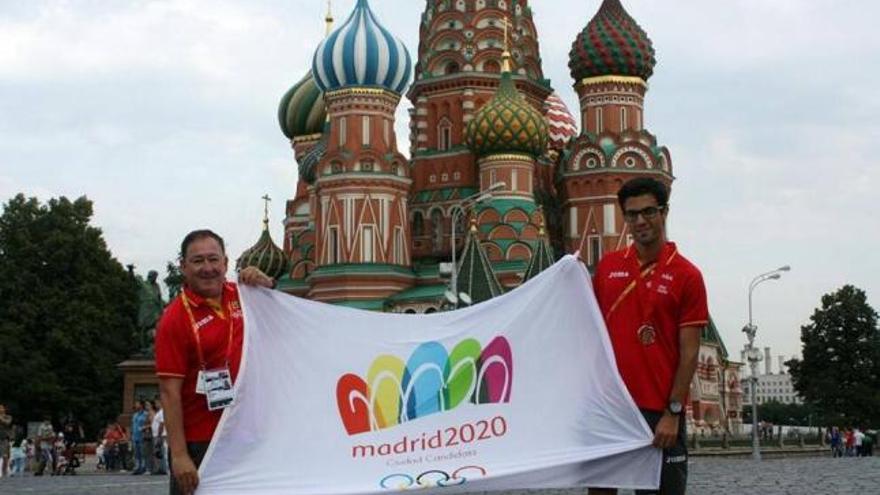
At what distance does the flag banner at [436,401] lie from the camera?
583 centimetres

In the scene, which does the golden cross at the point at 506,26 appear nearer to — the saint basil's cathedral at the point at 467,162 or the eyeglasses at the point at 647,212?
the saint basil's cathedral at the point at 467,162

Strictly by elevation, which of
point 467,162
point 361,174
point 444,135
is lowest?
point 361,174

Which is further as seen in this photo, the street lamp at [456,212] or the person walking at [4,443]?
the street lamp at [456,212]

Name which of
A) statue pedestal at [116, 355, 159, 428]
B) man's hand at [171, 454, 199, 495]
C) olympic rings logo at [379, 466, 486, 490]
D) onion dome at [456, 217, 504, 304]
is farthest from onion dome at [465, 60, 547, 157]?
man's hand at [171, 454, 199, 495]

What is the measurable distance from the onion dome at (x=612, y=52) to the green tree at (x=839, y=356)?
19.9 m

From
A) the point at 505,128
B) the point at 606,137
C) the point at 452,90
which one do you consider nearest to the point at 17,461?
the point at 505,128

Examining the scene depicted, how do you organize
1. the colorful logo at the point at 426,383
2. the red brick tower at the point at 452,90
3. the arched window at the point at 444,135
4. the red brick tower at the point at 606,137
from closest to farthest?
the colorful logo at the point at 426,383 < the red brick tower at the point at 606,137 < the red brick tower at the point at 452,90 < the arched window at the point at 444,135

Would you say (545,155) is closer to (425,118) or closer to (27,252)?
(425,118)

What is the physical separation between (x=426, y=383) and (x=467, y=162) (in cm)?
4563

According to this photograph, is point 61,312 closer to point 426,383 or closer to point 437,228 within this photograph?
point 437,228

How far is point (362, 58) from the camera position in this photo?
157ft

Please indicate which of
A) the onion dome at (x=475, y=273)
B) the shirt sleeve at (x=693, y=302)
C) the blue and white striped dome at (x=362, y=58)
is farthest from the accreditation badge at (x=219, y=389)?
the blue and white striped dome at (x=362, y=58)

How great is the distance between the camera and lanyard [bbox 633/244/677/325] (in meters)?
5.62

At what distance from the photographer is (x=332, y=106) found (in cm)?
4912
